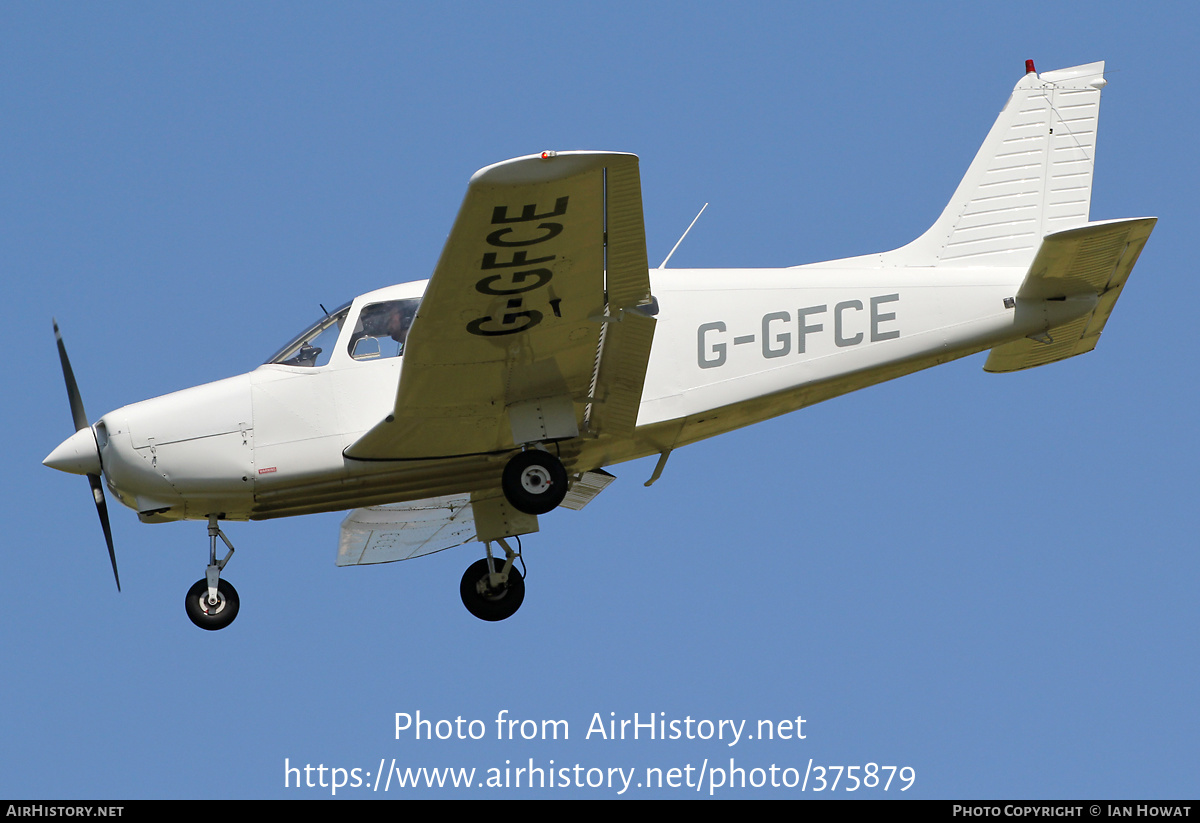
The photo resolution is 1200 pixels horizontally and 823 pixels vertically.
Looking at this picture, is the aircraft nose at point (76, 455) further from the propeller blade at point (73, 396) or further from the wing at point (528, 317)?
the wing at point (528, 317)

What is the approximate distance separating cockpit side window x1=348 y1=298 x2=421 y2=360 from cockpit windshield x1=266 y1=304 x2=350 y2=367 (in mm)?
183

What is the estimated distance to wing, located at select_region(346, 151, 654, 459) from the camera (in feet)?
31.2

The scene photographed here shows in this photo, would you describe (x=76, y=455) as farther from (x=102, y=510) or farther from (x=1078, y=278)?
(x=1078, y=278)

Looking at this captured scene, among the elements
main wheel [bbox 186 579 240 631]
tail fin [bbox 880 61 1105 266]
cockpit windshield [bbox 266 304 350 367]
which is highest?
tail fin [bbox 880 61 1105 266]

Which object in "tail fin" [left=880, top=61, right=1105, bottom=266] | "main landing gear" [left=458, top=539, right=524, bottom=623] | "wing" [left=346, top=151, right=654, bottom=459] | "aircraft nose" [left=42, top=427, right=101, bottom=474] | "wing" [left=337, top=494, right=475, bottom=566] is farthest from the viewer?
"wing" [left=337, top=494, right=475, bottom=566]

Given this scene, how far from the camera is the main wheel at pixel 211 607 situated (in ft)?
39.4

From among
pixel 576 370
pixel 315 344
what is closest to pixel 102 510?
pixel 315 344

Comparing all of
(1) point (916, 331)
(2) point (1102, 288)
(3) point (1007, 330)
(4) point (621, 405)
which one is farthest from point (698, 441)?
(2) point (1102, 288)

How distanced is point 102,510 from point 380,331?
10.1 ft

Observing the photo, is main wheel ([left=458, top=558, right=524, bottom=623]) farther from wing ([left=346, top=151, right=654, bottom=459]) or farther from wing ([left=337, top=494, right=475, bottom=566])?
wing ([left=346, top=151, right=654, bottom=459])

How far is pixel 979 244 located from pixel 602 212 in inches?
192

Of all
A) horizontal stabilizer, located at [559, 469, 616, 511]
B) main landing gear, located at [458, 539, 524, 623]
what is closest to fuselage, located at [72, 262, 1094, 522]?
horizontal stabilizer, located at [559, 469, 616, 511]

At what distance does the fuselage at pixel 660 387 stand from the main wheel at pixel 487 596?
155 centimetres

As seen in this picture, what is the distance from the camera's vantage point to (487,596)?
13742 mm
